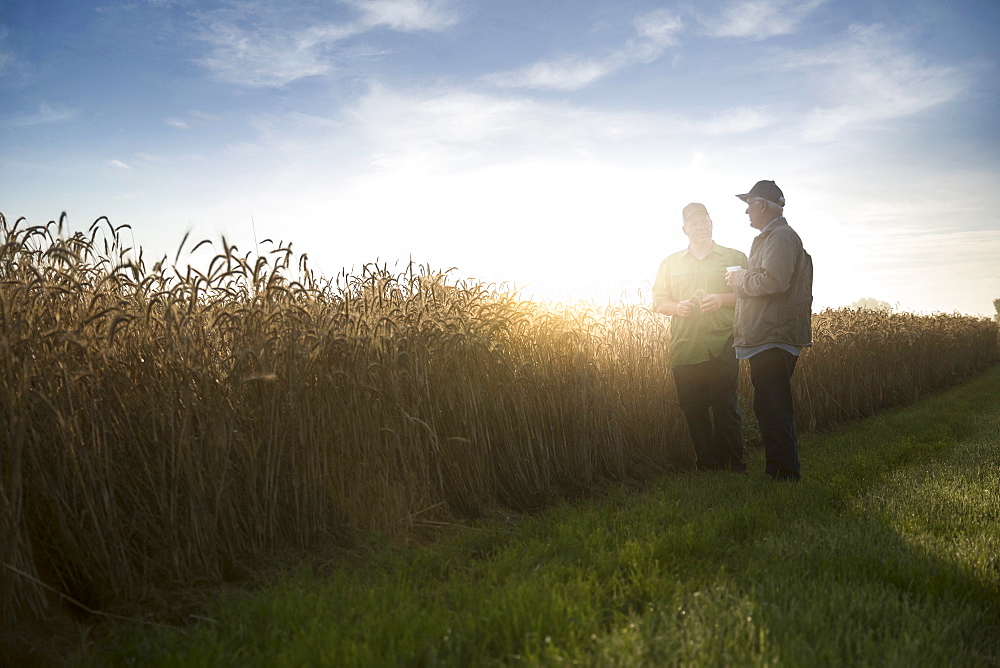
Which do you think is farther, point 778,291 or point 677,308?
point 677,308

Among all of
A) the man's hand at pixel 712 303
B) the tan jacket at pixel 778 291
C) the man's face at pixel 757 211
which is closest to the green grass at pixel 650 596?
the tan jacket at pixel 778 291

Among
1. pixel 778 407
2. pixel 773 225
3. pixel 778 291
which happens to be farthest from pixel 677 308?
pixel 778 407

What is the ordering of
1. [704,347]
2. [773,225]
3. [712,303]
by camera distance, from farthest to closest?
[704,347] < [712,303] < [773,225]

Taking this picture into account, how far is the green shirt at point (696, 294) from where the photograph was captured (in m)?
5.43

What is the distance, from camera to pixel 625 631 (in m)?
2.31

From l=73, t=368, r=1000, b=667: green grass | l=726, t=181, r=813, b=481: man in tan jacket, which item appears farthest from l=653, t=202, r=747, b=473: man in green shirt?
l=73, t=368, r=1000, b=667: green grass

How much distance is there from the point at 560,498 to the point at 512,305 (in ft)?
4.91

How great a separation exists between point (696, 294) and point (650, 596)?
3.26 meters

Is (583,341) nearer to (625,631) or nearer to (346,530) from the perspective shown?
(346,530)

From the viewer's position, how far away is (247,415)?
3.38 m

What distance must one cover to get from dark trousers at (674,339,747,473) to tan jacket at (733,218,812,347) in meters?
0.56

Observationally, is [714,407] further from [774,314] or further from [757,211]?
[757,211]

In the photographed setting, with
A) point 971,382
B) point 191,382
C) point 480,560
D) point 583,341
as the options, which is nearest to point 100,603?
point 191,382

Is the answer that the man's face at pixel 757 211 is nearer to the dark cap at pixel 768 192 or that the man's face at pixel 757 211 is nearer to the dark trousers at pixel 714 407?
the dark cap at pixel 768 192
